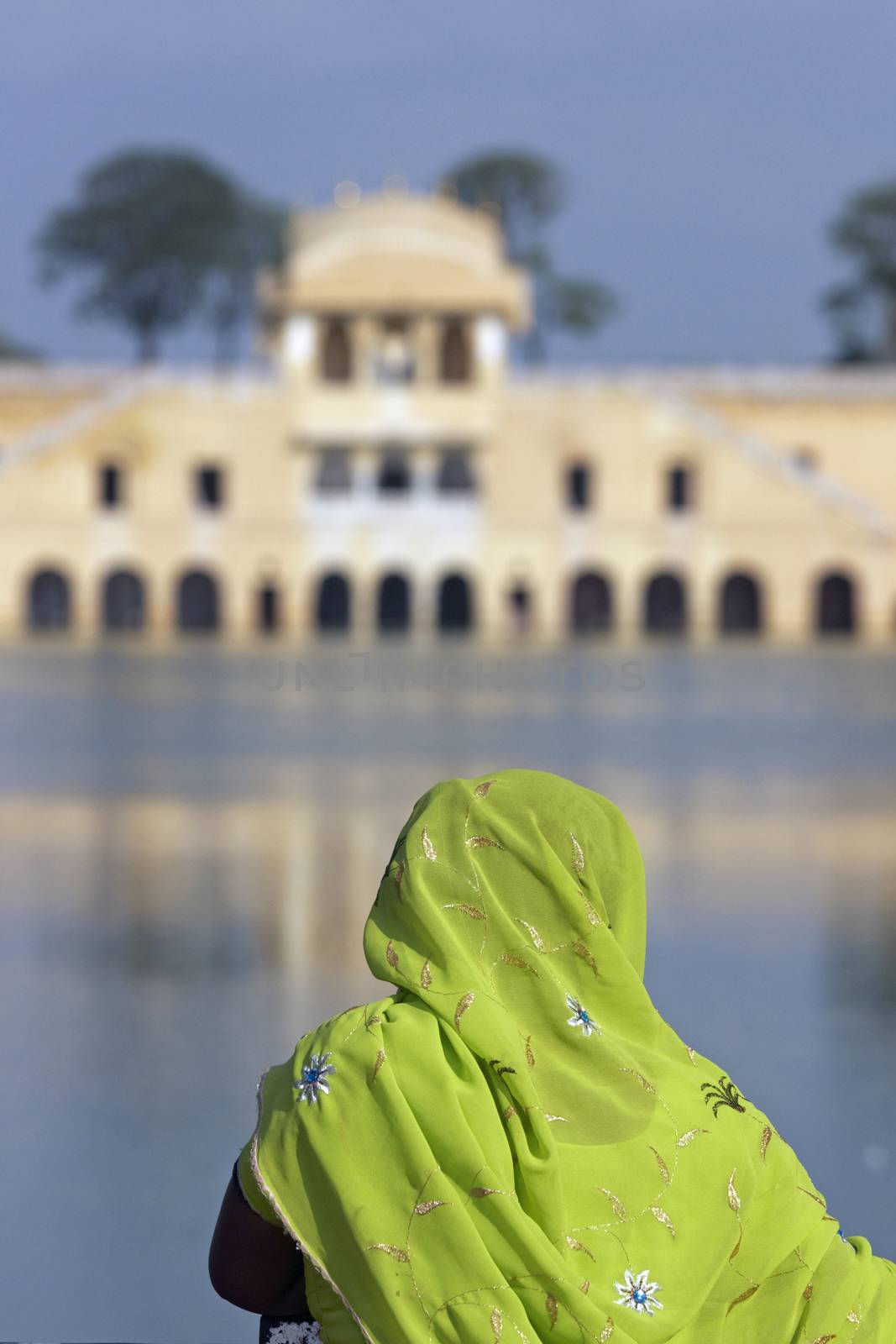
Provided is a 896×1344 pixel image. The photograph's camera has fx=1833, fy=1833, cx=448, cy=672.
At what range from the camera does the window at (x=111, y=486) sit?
135ft

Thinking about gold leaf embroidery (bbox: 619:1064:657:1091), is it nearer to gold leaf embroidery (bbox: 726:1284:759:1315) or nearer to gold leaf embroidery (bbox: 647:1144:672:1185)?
gold leaf embroidery (bbox: 647:1144:672:1185)

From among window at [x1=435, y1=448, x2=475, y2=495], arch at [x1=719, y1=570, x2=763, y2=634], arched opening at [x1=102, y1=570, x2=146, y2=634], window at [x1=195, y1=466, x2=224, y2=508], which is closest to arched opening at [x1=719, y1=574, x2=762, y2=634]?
arch at [x1=719, y1=570, x2=763, y2=634]

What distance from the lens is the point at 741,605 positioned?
4478 cm

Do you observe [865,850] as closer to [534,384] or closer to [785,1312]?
[785,1312]

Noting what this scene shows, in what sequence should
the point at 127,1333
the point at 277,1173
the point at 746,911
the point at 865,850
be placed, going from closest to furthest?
the point at 277,1173, the point at 127,1333, the point at 746,911, the point at 865,850

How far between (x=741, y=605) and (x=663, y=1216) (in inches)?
1710

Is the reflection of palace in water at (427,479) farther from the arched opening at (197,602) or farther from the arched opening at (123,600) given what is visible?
the arched opening at (123,600)

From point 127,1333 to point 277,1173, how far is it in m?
1.38

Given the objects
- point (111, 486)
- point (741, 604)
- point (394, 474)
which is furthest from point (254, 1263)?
point (111, 486)

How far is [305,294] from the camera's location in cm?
4153

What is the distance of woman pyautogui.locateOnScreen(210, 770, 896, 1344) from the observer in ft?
6.07

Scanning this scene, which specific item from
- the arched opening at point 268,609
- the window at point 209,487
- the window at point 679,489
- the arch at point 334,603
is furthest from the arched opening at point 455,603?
the window at point 209,487

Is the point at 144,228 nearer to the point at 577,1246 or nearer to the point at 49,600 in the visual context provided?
the point at 49,600

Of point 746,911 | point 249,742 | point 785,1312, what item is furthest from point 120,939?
point 249,742
